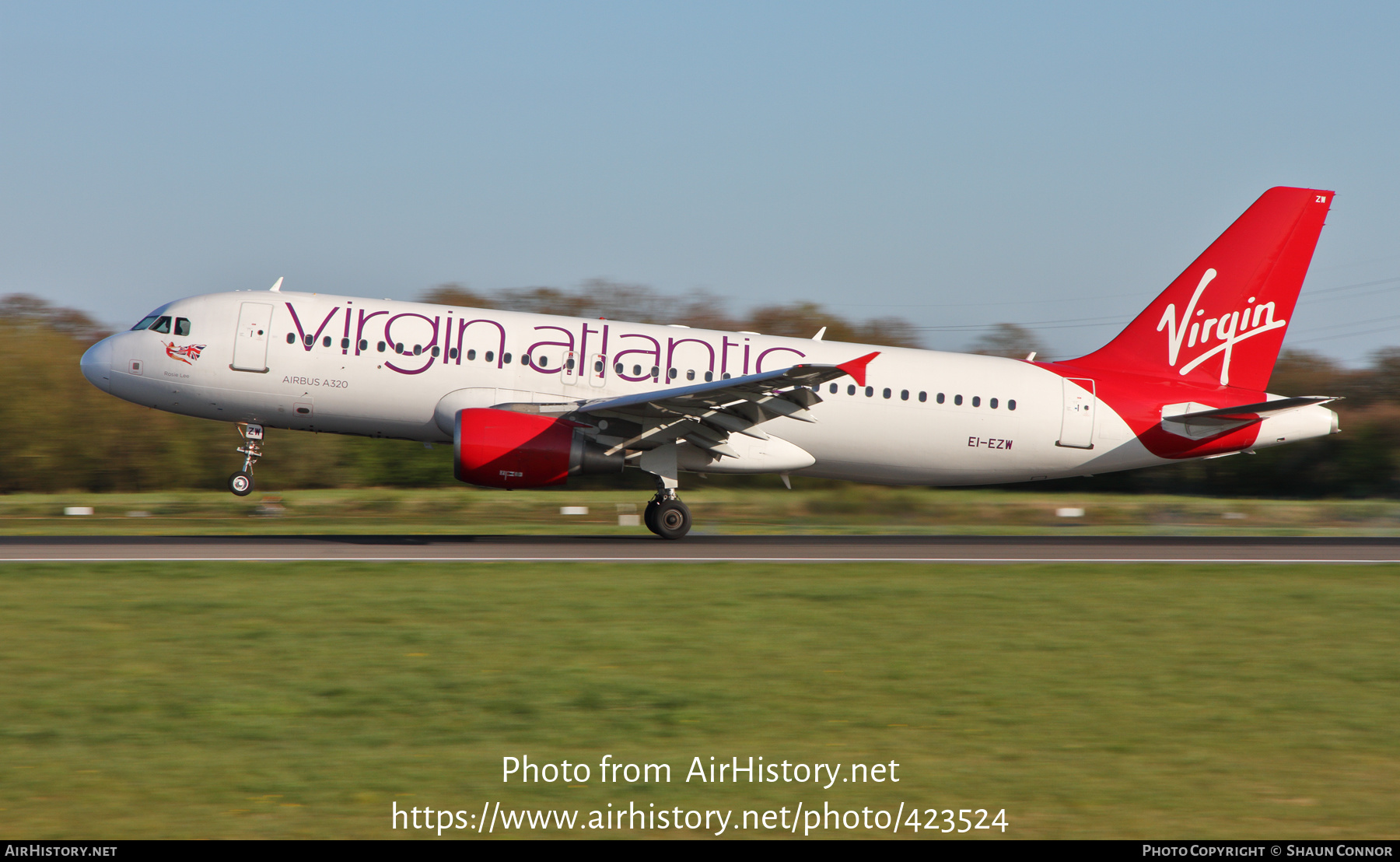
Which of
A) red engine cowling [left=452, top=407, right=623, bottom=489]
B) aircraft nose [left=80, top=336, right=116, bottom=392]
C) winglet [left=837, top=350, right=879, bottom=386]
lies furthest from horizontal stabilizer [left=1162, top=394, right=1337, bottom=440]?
aircraft nose [left=80, top=336, right=116, bottom=392]

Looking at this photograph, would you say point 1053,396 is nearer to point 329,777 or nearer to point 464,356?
point 464,356

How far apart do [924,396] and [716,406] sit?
4.83 m

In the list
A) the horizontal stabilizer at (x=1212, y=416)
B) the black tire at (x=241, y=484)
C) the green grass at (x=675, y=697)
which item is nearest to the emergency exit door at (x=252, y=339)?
the black tire at (x=241, y=484)

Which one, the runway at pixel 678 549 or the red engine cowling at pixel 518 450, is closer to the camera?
the runway at pixel 678 549

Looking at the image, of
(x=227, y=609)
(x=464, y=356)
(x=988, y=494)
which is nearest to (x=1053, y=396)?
(x=988, y=494)

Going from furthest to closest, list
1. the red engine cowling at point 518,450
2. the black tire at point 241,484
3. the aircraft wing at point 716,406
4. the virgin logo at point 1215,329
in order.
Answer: the virgin logo at point 1215,329 → the black tire at point 241,484 → the red engine cowling at point 518,450 → the aircraft wing at point 716,406

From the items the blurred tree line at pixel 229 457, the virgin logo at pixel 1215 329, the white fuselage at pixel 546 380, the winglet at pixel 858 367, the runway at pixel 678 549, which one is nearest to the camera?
the runway at pixel 678 549

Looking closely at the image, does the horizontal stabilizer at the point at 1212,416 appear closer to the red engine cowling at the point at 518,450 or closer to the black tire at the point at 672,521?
the black tire at the point at 672,521

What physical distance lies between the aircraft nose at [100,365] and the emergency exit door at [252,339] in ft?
9.06

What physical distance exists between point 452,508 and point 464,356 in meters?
10.6

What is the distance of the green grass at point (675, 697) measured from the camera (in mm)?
7203

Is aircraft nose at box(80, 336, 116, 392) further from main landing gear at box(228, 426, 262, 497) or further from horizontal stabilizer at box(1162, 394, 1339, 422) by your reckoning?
horizontal stabilizer at box(1162, 394, 1339, 422)

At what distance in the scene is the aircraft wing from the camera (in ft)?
61.3

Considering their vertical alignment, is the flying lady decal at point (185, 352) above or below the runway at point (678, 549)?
above
